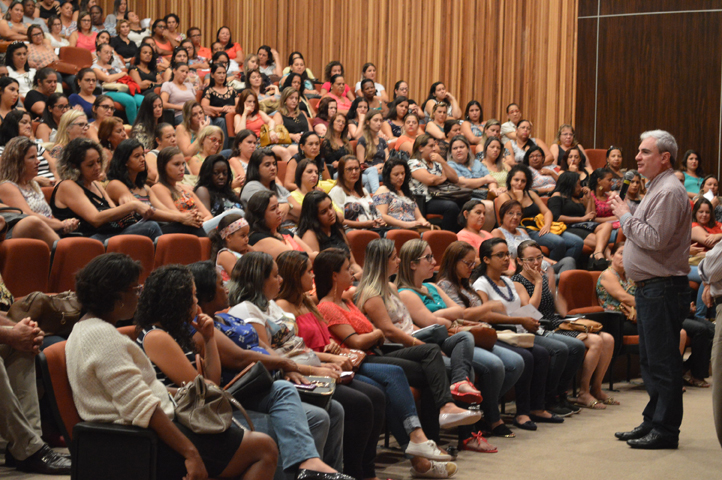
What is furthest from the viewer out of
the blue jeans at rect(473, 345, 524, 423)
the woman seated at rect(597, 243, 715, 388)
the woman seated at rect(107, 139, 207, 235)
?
the woman seated at rect(597, 243, 715, 388)

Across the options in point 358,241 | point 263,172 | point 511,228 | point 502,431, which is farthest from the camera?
point 511,228

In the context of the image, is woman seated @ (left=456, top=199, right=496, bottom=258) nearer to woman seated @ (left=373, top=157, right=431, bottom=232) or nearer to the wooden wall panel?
woman seated @ (left=373, top=157, right=431, bottom=232)

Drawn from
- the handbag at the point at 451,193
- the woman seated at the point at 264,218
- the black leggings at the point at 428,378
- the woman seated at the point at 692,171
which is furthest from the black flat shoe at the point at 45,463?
the woman seated at the point at 692,171

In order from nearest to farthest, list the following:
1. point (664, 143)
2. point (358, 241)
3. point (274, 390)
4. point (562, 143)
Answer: point (274, 390) < point (664, 143) < point (358, 241) < point (562, 143)

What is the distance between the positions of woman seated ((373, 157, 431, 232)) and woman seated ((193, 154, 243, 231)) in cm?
112

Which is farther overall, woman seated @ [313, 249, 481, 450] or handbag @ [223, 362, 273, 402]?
woman seated @ [313, 249, 481, 450]

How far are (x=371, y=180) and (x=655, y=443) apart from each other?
122 inches

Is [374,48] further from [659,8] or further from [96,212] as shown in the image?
[96,212]

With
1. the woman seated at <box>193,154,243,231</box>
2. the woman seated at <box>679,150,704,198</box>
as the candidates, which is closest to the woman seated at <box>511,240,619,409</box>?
the woman seated at <box>193,154,243,231</box>

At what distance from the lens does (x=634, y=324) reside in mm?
4715

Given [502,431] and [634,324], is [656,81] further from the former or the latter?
[502,431]

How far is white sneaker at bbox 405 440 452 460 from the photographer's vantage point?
113 inches

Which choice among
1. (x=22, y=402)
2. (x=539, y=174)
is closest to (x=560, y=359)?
(x=22, y=402)

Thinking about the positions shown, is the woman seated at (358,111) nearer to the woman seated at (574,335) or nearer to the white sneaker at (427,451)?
the woman seated at (574,335)
